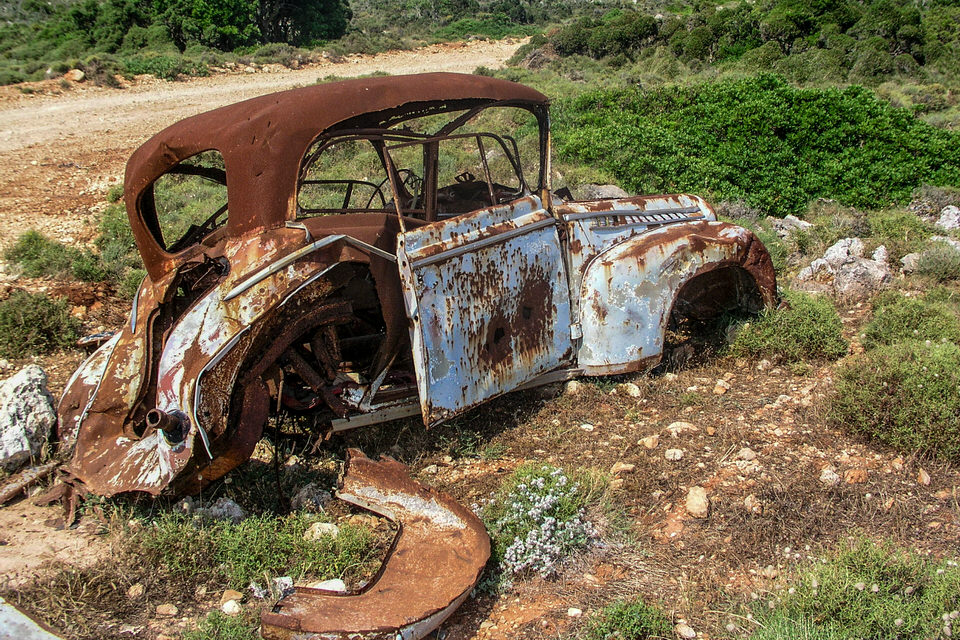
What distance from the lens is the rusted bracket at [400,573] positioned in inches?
104

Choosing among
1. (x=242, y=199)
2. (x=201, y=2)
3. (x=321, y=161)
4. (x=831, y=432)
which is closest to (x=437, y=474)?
(x=242, y=199)

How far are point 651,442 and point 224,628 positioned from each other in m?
2.50

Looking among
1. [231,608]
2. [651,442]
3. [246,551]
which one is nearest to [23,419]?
[246,551]

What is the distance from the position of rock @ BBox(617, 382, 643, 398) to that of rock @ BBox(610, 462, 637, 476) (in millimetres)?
811

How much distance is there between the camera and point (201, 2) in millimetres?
24469

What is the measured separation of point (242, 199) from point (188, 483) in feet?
4.42

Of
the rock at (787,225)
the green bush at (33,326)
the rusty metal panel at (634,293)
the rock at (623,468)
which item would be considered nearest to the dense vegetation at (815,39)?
the rock at (787,225)

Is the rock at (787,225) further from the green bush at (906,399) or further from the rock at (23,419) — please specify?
the rock at (23,419)

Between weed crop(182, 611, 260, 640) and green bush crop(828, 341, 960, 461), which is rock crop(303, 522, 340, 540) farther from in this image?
green bush crop(828, 341, 960, 461)

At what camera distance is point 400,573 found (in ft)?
9.87

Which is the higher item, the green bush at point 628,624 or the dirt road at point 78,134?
the dirt road at point 78,134

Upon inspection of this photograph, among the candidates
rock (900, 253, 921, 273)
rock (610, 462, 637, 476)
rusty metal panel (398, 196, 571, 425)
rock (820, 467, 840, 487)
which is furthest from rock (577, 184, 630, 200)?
rock (820, 467, 840, 487)

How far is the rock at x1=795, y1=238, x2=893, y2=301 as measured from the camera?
20.4 ft

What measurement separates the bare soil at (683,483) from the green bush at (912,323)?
0.65 feet
